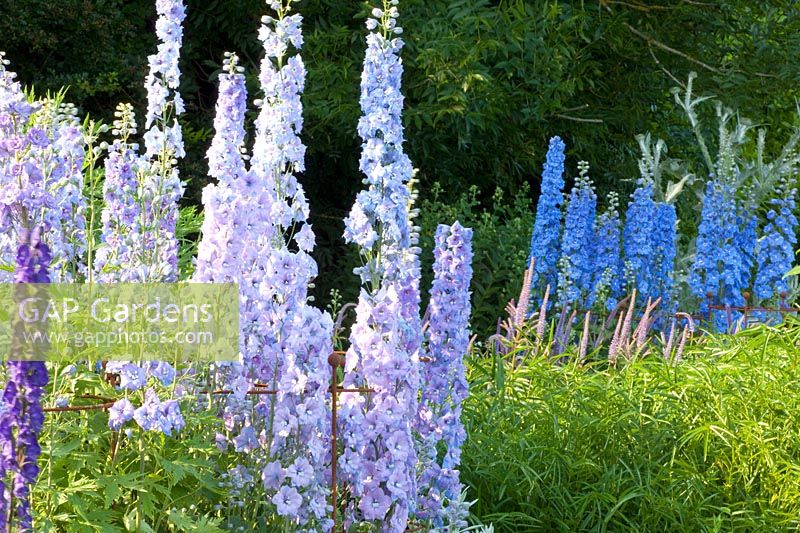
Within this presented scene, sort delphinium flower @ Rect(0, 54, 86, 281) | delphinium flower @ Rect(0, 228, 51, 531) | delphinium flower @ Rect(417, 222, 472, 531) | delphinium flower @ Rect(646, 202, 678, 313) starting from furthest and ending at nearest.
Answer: delphinium flower @ Rect(646, 202, 678, 313), delphinium flower @ Rect(417, 222, 472, 531), delphinium flower @ Rect(0, 54, 86, 281), delphinium flower @ Rect(0, 228, 51, 531)

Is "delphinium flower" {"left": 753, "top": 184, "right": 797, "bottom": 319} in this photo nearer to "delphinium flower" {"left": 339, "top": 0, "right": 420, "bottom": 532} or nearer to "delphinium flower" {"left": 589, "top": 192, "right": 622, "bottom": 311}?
"delphinium flower" {"left": 589, "top": 192, "right": 622, "bottom": 311}

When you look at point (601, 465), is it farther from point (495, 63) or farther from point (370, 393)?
point (495, 63)

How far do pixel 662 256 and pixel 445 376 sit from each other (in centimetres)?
378

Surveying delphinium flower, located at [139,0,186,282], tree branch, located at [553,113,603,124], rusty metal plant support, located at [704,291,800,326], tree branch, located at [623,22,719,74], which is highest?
tree branch, located at [623,22,719,74]

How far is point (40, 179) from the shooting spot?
9.41ft

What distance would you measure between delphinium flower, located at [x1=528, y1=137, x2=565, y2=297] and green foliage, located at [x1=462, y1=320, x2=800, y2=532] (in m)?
1.80

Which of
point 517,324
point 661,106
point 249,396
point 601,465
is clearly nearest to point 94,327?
point 249,396

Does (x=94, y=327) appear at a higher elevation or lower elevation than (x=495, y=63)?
lower

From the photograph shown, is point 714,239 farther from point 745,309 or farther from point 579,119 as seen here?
point 579,119

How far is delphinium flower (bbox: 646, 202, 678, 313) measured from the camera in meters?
6.80

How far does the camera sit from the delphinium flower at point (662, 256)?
680cm

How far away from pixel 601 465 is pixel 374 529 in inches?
60.4

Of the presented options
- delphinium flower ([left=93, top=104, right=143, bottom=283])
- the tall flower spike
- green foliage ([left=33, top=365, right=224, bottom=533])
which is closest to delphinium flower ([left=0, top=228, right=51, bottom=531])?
green foliage ([left=33, top=365, right=224, bottom=533])

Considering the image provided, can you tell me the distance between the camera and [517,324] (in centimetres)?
527
